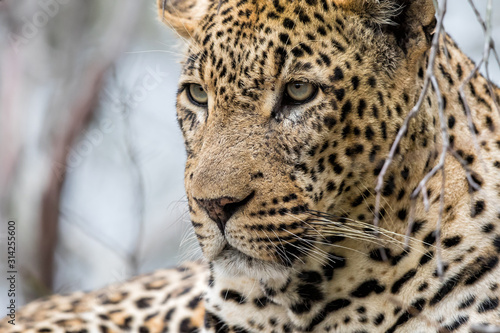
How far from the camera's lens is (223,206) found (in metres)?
4.44

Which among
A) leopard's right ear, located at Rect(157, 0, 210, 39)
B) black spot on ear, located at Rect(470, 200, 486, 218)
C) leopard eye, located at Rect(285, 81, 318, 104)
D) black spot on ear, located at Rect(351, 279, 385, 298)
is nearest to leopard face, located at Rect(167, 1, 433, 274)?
leopard eye, located at Rect(285, 81, 318, 104)

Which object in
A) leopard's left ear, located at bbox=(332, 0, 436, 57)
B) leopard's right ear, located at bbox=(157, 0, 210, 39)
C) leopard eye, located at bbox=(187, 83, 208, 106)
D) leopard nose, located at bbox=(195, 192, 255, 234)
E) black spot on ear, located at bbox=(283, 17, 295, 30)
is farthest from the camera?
leopard's right ear, located at bbox=(157, 0, 210, 39)

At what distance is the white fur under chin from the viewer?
4.69 meters

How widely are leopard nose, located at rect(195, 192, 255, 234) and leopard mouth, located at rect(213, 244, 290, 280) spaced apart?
0.25 meters

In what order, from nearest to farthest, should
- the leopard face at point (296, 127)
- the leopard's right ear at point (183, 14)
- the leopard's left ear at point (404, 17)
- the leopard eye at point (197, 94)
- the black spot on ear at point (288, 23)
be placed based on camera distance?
the leopard face at point (296, 127) → the leopard's left ear at point (404, 17) → the black spot on ear at point (288, 23) → the leopard eye at point (197, 94) → the leopard's right ear at point (183, 14)

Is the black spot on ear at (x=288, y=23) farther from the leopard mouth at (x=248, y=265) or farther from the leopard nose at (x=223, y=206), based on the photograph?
the leopard mouth at (x=248, y=265)

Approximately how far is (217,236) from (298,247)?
0.52 metres

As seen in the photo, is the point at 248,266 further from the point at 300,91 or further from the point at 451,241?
the point at 451,241

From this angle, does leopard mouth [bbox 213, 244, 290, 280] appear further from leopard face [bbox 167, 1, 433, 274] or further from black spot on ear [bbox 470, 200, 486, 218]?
black spot on ear [bbox 470, 200, 486, 218]

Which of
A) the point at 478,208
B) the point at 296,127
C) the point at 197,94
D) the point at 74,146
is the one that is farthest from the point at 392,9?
the point at 74,146

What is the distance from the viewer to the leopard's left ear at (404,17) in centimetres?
462

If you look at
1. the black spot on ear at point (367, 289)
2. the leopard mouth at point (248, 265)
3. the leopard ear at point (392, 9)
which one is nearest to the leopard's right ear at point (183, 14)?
the leopard ear at point (392, 9)

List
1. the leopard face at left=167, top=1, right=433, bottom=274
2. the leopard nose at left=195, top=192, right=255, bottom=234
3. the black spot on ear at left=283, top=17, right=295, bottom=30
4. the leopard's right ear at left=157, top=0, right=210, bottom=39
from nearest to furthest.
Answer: the leopard nose at left=195, top=192, right=255, bottom=234 < the leopard face at left=167, top=1, right=433, bottom=274 < the black spot on ear at left=283, top=17, right=295, bottom=30 < the leopard's right ear at left=157, top=0, right=210, bottom=39

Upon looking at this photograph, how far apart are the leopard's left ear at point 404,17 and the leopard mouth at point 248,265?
162cm
